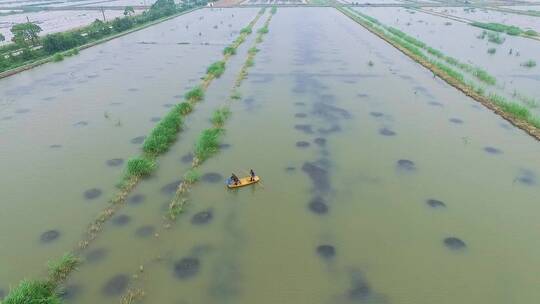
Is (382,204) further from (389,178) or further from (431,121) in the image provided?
(431,121)

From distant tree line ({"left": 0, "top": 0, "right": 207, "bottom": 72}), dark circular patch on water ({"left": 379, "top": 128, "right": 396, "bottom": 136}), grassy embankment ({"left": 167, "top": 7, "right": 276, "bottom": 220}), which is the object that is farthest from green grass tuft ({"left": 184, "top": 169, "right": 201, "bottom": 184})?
distant tree line ({"left": 0, "top": 0, "right": 207, "bottom": 72})

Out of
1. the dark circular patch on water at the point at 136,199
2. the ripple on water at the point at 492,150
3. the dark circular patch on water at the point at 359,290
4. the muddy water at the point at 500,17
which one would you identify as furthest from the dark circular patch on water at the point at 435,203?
the muddy water at the point at 500,17

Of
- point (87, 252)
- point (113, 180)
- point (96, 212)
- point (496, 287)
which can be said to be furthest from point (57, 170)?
point (496, 287)

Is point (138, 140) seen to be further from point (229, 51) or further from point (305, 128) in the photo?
point (229, 51)

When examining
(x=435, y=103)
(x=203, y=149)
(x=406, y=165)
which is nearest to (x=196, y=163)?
(x=203, y=149)

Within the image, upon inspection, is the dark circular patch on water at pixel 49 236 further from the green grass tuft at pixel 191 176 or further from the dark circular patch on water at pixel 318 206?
the dark circular patch on water at pixel 318 206

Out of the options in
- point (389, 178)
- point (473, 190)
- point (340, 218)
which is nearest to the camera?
point (340, 218)

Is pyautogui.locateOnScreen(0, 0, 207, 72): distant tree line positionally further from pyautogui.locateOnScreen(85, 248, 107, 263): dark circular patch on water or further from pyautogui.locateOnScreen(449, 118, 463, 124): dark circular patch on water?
pyautogui.locateOnScreen(449, 118, 463, 124): dark circular patch on water

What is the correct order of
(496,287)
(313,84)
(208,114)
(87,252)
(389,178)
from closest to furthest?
(496,287) → (87,252) → (389,178) → (208,114) → (313,84)
